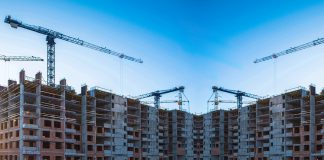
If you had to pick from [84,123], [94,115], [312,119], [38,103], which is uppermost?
[38,103]

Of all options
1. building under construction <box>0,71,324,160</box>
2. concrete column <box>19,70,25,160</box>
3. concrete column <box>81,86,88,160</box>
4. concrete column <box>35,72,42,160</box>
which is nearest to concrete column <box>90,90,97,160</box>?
building under construction <box>0,71,324,160</box>

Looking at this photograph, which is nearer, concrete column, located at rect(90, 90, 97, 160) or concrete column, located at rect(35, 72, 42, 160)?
concrete column, located at rect(35, 72, 42, 160)

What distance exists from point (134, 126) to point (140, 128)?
7.34 feet

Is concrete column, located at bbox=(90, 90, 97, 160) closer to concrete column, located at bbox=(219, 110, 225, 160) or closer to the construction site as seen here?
the construction site

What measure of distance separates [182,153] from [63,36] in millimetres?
64493

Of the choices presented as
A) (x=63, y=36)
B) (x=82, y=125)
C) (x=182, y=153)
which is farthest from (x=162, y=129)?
(x=63, y=36)

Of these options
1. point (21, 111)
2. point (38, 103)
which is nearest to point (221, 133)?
point (38, 103)

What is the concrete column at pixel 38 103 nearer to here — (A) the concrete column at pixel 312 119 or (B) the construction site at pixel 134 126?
(B) the construction site at pixel 134 126

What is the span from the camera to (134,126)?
121312 mm

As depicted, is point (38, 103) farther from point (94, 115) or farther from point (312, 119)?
point (312, 119)

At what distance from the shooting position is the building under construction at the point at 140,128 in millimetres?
87188

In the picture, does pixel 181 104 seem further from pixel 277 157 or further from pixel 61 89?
pixel 61 89

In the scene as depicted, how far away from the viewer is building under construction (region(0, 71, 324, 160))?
3433 inches

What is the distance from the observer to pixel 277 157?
106m
